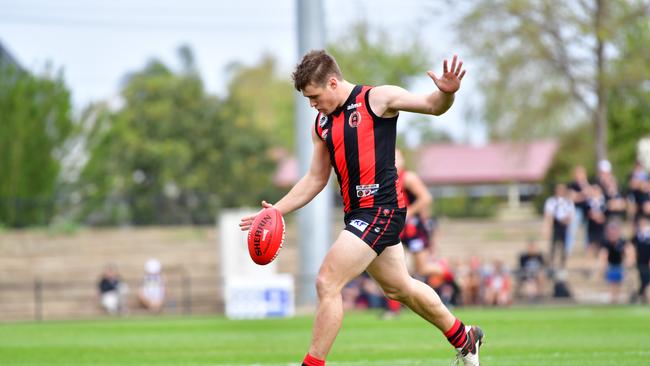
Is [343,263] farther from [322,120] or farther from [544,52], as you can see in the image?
[544,52]

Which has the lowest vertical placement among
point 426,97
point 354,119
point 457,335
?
point 457,335

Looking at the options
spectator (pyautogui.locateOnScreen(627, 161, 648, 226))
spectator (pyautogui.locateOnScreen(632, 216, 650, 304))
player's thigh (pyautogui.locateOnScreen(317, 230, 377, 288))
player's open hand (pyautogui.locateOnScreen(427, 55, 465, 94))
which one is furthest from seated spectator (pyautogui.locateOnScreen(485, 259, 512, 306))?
player's open hand (pyautogui.locateOnScreen(427, 55, 465, 94))

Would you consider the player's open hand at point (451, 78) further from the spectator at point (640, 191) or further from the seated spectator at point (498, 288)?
the seated spectator at point (498, 288)

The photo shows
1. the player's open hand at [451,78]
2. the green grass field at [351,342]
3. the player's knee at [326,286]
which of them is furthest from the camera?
the green grass field at [351,342]

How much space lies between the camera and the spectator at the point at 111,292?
25188 mm

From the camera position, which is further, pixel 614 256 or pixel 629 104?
pixel 629 104

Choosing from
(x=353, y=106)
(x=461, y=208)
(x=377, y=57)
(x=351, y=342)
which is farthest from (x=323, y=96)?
(x=377, y=57)

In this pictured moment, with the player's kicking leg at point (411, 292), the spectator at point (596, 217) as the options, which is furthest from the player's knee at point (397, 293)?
the spectator at point (596, 217)

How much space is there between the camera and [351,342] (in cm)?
1218

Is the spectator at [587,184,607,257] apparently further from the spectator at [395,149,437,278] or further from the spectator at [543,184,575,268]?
the spectator at [395,149,437,278]

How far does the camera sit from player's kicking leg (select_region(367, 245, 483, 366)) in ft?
24.1

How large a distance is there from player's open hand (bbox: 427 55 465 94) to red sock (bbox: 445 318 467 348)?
1.76m

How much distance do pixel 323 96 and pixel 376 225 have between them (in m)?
0.94

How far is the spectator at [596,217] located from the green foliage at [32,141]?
20145mm
